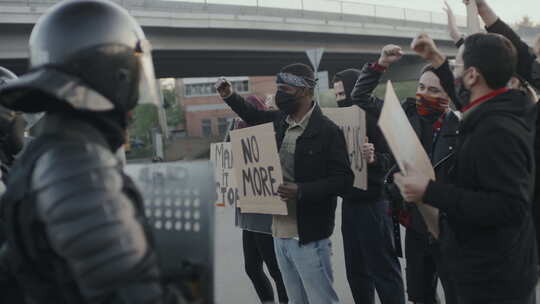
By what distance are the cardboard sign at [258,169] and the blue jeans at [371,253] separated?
0.86 m

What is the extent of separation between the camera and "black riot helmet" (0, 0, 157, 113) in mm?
1518

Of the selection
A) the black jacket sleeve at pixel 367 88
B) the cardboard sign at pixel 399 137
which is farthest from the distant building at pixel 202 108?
the cardboard sign at pixel 399 137

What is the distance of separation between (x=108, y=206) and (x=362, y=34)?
106 ft

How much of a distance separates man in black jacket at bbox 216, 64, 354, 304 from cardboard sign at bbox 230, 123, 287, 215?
116 millimetres

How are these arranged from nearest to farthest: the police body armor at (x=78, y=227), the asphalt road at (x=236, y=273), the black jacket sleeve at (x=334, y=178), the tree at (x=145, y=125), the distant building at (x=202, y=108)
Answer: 1. the police body armor at (x=78, y=227)
2. the black jacket sleeve at (x=334, y=178)
3. the asphalt road at (x=236, y=273)
4. the tree at (x=145, y=125)
5. the distant building at (x=202, y=108)

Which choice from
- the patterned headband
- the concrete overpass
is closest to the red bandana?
the patterned headband

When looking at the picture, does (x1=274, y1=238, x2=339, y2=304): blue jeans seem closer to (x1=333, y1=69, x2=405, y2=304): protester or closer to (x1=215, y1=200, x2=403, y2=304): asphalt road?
(x1=333, y1=69, x2=405, y2=304): protester

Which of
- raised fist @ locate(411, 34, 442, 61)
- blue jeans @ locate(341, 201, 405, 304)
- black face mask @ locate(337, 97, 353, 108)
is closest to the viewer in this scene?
raised fist @ locate(411, 34, 442, 61)

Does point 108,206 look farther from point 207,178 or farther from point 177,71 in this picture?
point 177,71

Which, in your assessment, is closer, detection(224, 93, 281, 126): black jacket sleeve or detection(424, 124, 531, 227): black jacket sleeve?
detection(424, 124, 531, 227): black jacket sleeve

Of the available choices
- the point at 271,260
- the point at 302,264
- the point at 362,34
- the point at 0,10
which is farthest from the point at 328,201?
the point at 362,34

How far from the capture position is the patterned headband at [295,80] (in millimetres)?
3904

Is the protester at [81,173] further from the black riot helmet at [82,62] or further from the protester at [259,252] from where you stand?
the protester at [259,252]

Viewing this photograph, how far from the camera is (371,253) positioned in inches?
163
